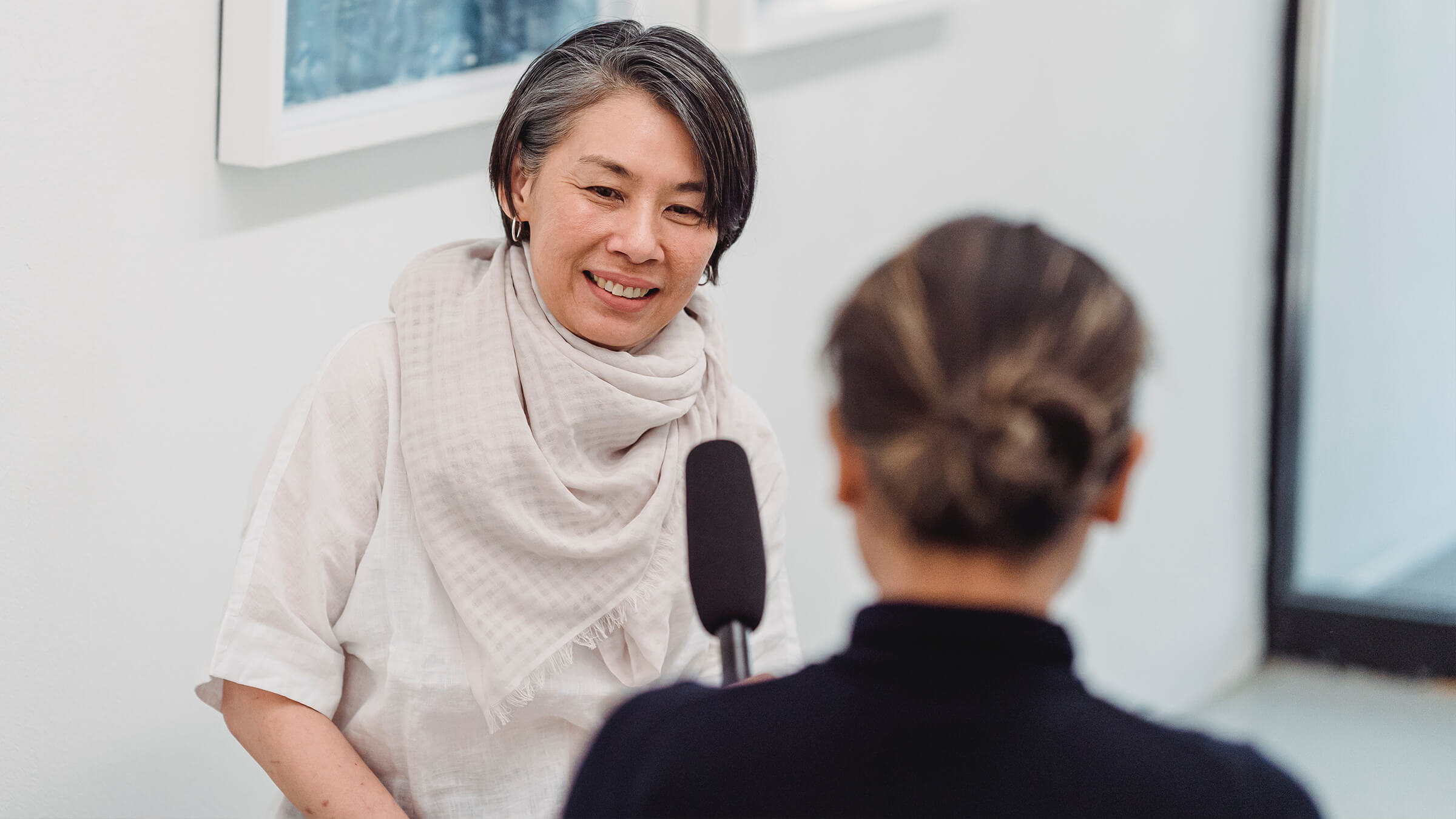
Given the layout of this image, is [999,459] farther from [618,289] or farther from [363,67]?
[363,67]

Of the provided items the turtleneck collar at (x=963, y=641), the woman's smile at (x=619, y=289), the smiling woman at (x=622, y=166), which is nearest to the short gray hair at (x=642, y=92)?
the smiling woman at (x=622, y=166)

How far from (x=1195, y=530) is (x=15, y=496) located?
280 centimetres

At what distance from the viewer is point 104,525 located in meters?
1.44

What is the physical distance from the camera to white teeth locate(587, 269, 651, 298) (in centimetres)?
142

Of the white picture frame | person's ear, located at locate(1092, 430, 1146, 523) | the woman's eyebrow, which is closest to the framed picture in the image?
the white picture frame

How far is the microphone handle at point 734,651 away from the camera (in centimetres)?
78

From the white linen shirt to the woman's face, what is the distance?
7.7 inches

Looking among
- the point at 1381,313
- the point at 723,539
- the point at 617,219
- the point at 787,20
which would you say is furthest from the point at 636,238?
the point at 1381,313

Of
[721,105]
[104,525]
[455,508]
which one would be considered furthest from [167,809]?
[721,105]

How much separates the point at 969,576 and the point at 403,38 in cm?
127

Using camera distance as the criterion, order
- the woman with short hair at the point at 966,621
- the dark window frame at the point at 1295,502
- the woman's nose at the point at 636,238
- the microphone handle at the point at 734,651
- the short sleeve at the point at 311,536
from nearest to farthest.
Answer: the woman with short hair at the point at 966,621 → the microphone handle at the point at 734,651 → the short sleeve at the point at 311,536 → the woman's nose at the point at 636,238 → the dark window frame at the point at 1295,502

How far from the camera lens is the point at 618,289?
56.0 inches

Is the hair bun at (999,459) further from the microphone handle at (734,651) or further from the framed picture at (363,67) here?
the framed picture at (363,67)

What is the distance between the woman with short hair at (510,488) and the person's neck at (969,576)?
2.32ft
